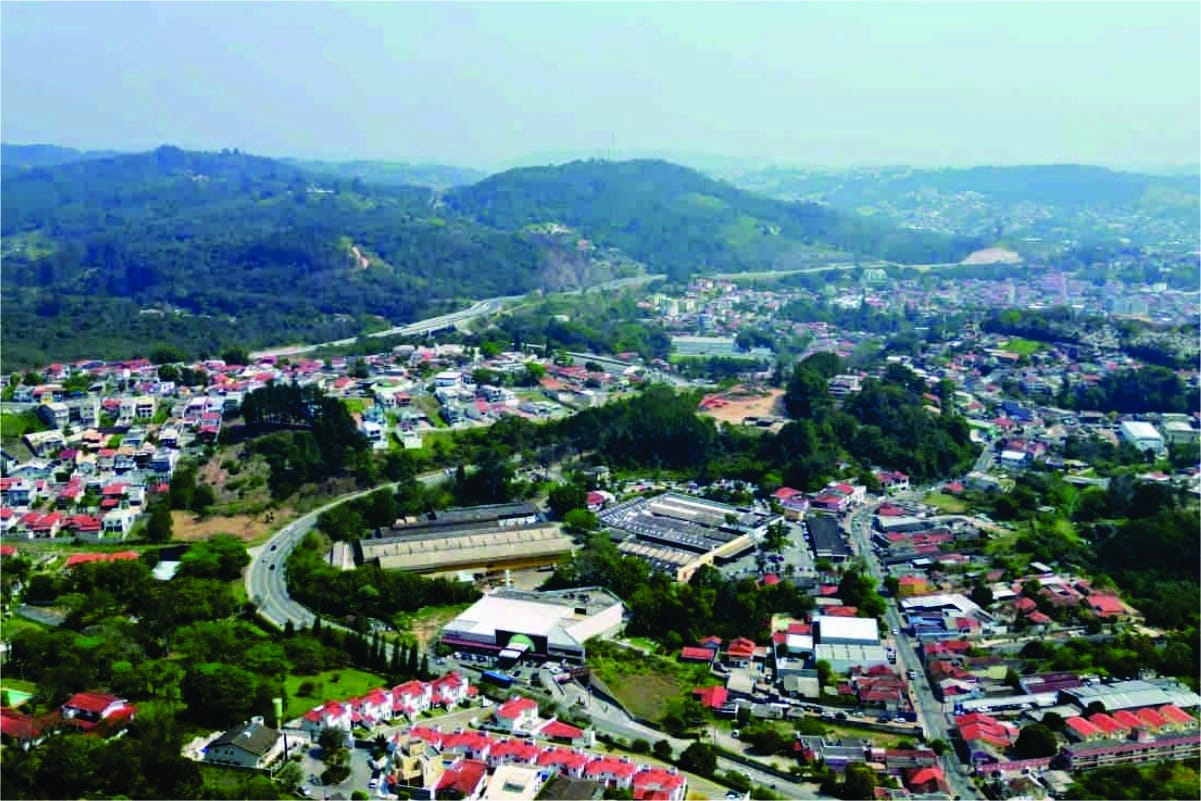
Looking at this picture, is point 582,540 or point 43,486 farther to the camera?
point 43,486

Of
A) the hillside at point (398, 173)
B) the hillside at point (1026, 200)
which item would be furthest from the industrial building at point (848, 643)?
the hillside at point (398, 173)

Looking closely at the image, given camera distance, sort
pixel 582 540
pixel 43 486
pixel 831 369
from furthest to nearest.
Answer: pixel 831 369 < pixel 43 486 < pixel 582 540

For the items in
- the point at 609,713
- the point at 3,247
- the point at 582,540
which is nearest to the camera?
the point at 609,713

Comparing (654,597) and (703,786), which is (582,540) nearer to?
(654,597)

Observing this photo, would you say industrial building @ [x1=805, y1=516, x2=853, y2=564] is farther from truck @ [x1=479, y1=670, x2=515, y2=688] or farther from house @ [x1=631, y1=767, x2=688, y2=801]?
house @ [x1=631, y1=767, x2=688, y2=801]

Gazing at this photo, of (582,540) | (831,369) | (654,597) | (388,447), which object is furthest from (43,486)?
(831,369)

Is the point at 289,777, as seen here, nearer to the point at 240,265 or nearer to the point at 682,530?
the point at 682,530

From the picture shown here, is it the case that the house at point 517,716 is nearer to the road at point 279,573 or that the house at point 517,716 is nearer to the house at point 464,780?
the house at point 464,780
